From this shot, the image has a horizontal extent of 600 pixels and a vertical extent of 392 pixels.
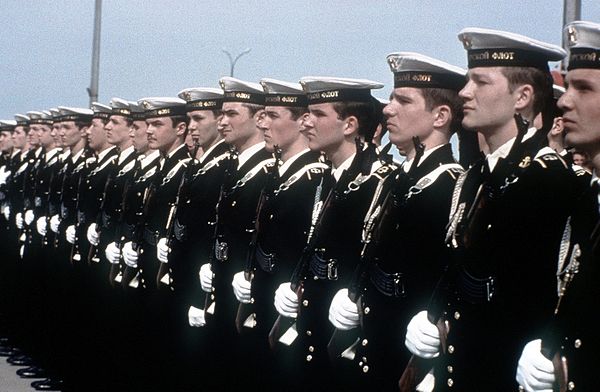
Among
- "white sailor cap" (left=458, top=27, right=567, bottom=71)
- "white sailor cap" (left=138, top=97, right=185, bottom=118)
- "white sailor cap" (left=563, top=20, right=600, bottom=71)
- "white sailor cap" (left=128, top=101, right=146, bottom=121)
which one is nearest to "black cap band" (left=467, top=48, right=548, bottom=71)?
"white sailor cap" (left=458, top=27, right=567, bottom=71)

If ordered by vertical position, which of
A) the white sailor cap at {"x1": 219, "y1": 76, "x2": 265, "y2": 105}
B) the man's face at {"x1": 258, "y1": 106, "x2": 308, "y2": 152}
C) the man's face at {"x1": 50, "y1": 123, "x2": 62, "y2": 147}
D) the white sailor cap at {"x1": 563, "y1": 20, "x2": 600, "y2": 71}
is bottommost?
the man's face at {"x1": 50, "y1": 123, "x2": 62, "y2": 147}

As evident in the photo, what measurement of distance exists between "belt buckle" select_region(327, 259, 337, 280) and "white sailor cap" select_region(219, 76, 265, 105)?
1.90 metres

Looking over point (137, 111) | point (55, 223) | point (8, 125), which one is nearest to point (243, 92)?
point (137, 111)

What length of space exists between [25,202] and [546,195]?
30.6 ft

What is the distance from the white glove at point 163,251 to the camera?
7.01 metres

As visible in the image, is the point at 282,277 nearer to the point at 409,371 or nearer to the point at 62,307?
the point at 409,371

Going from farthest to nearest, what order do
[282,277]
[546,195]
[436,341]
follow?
[282,277] → [436,341] → [546,195]

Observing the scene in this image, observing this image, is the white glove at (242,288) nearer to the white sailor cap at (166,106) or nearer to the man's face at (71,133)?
the white sailor cap at (166,106)

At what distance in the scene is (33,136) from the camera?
12.4 m

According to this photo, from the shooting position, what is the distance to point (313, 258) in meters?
5.00

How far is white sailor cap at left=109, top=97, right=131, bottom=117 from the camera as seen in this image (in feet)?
29.1

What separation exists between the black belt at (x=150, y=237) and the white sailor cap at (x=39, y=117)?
4.70 metres

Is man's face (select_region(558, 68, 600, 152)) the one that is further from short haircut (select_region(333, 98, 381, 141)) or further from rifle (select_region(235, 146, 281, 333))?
rifle (select_region(235, 146, 281, 333))

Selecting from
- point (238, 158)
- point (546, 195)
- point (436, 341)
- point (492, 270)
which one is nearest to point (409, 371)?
point (436, 341)
